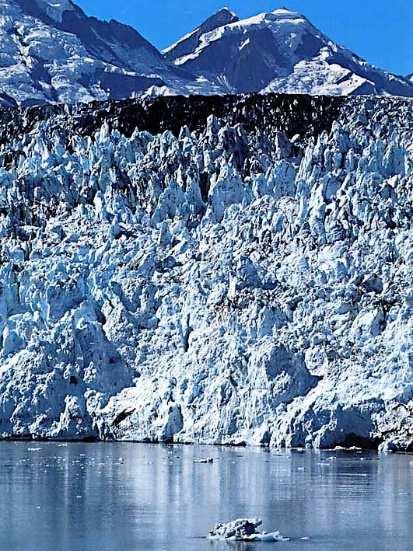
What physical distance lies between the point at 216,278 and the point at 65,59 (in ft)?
334

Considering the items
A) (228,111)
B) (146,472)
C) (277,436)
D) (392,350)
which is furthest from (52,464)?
(228,111)

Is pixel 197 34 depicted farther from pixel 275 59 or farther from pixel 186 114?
pixel 186 114

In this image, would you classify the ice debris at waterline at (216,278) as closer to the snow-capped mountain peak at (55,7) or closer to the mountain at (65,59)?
the mountain at (65,59)

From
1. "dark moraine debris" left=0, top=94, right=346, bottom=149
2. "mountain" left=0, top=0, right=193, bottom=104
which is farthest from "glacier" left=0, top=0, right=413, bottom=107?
"dark moraine debris" left=0, top=94, right=346, bottom=149

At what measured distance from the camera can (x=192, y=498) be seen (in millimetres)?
36938

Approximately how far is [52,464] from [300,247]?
72.0 ft

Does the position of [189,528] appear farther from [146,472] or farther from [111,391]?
[111,391]

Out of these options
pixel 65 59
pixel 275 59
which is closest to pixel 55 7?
pixel 65 59

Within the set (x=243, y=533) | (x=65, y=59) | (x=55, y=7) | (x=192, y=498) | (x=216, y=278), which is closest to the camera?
(x=243, y=533)

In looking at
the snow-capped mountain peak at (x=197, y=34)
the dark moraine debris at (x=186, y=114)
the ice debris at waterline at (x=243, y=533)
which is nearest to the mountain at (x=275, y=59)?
the snow-capped mountain peak at (x=197, y=34)

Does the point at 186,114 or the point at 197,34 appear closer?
the point at 186,114

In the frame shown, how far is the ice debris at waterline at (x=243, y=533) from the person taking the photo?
2875cm

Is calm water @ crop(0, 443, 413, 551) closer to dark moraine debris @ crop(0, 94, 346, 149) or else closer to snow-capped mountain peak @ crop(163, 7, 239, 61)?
dark moraine debris @ crop(0, 94, 346, 149)

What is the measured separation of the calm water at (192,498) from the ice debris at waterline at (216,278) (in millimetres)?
3043
